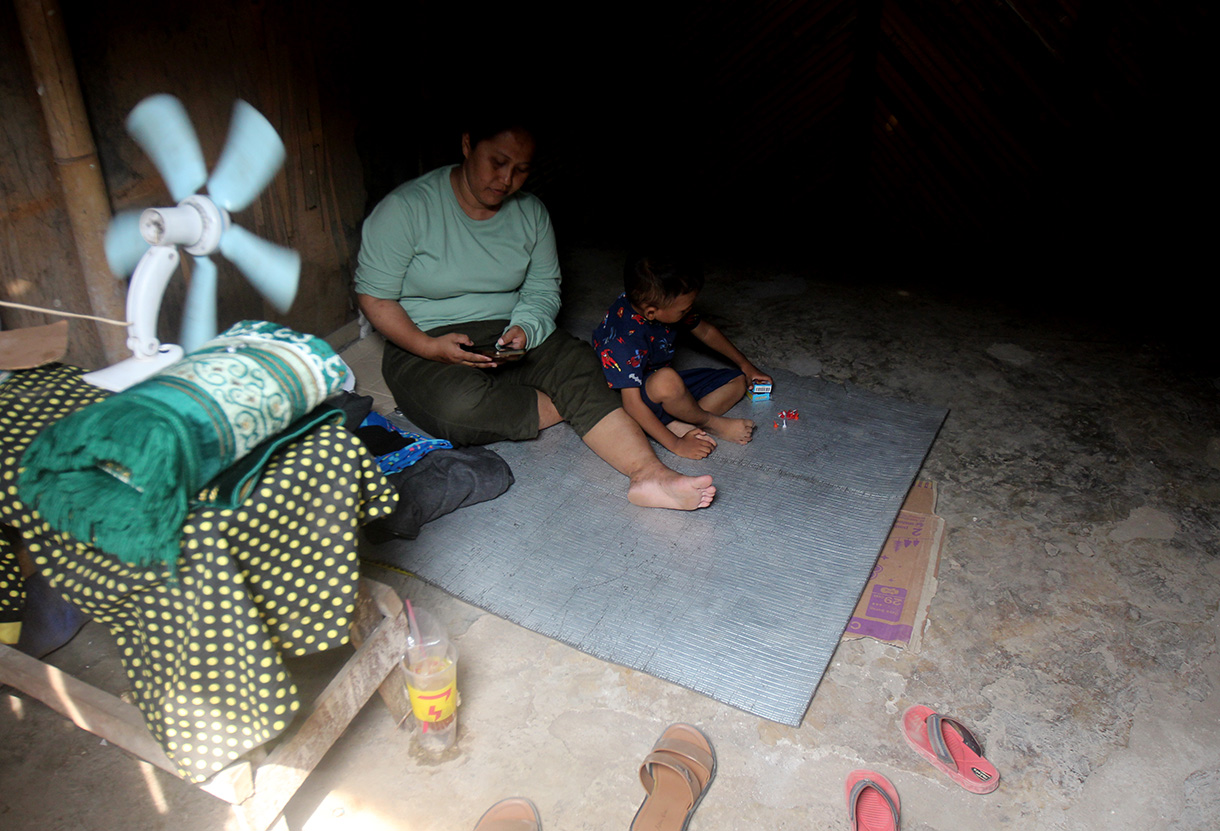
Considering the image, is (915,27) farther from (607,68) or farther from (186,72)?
(186,72)

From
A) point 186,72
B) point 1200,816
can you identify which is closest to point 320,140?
point 186,72

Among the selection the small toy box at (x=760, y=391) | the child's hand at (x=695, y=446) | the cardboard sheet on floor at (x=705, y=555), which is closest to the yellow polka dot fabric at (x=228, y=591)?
the cardboard sheet on floor at (x=705, y=555)

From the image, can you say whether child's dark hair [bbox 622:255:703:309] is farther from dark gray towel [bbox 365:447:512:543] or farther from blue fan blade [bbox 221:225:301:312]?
blue fan blade [bbox 221:225:301:312]

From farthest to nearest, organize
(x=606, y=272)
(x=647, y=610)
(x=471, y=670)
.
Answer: (x=606, y=272) → (x=647, y=610) → (x=471, y=670)

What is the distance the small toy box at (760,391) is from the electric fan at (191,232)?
5.30 feet

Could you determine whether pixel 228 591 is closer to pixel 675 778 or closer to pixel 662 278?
pixel 675 778

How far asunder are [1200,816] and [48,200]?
8.75 feet

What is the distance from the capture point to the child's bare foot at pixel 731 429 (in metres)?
2.49

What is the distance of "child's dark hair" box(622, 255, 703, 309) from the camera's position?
221cm

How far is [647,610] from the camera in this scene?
1877 millimetres

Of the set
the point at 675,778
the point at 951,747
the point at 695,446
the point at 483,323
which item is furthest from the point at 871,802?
the point at 483,323

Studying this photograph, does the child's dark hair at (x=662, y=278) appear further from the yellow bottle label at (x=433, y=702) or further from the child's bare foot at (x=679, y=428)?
the yellow bottle label at (x=433, y=702)

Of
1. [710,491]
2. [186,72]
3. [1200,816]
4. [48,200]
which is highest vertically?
[186,72]

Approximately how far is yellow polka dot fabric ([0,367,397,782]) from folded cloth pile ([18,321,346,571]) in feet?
0.18
